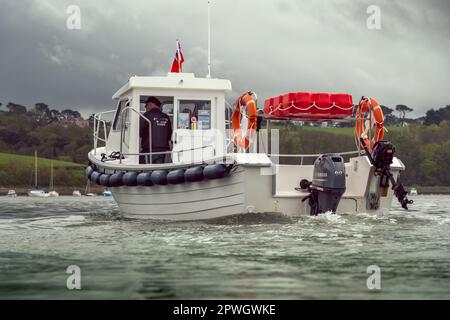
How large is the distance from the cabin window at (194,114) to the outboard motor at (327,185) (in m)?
3.23

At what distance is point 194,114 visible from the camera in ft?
48.7

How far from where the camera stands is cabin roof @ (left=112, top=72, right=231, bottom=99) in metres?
14.6

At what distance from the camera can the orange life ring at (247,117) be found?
43.5 ft

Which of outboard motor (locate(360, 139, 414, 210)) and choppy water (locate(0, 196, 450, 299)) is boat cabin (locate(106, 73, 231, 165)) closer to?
choppy water (locate(0, 196, 450, 299))

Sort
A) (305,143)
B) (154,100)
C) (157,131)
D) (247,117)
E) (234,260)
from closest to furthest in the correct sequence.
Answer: (234,260) → (247,117) → (157,131) → (154,100) → (305,143)

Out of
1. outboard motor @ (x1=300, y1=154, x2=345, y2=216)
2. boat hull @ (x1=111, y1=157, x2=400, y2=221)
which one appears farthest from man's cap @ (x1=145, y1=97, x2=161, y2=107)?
outboard motor @ (x1=300, y1=154, x2=345, y2=216)

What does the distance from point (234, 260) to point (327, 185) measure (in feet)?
14.9

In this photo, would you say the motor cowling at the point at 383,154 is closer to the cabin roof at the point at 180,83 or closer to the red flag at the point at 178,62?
the cabin roof at the point at 180,83

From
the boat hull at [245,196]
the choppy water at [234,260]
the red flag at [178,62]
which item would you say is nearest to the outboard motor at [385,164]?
the boat hull at [245,196]

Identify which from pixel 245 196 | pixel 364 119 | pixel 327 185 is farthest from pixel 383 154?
pixel 245 196

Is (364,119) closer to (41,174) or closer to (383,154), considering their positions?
(383,154)

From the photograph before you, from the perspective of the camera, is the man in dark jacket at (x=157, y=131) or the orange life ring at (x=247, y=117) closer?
the orange life ring at (x=247, y=117)

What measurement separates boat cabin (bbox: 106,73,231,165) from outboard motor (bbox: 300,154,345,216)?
112 inches
